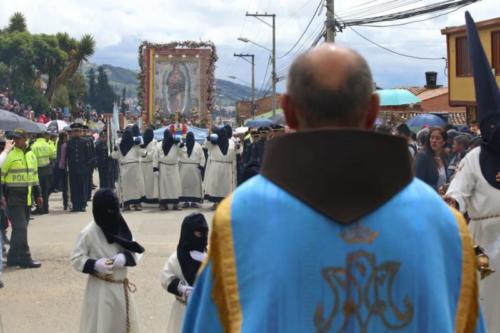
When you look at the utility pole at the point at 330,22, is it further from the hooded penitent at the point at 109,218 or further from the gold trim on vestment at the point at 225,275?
the gold trim on vestment at the point at 225,275

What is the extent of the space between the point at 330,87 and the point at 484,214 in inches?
184

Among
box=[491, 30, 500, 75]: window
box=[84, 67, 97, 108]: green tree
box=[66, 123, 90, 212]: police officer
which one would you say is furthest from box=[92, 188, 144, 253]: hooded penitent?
box=[84, 67, 97, 108]: green tree

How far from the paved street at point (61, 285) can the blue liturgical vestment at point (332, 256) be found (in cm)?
631

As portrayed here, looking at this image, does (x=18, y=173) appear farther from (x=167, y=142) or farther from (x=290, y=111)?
(x=290, y=111)

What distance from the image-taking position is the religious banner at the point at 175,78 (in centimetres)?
3409

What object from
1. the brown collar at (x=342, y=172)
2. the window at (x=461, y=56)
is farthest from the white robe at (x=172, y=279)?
the window at (x=461, y=56)

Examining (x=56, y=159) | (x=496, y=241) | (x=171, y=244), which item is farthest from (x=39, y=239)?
(x=496, y=241)

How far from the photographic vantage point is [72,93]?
207ft

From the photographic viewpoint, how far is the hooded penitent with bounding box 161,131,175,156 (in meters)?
19.8

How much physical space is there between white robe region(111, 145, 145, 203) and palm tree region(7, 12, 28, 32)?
152ft

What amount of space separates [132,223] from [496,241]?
10997 mm

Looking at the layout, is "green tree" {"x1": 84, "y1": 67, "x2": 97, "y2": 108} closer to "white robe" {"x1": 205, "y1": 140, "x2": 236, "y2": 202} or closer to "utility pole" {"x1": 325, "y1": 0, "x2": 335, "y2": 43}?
"utility pole" {"x1": 325, "y1": 0, "x2": 335, "y2": 43}

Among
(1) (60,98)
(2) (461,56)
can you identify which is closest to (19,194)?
(2) (461,56)

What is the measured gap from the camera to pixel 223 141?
66.0ft
